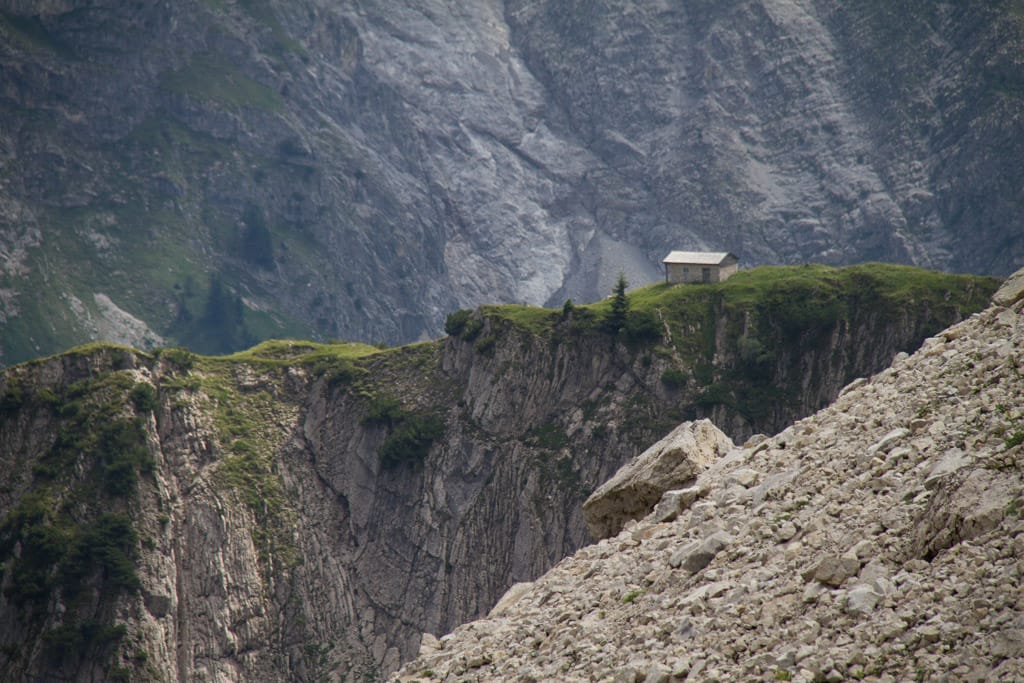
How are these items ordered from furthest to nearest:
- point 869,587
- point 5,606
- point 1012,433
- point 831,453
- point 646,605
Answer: point 5,606 < point 831,453 < point 646,605 < point 1012,433 < point 869,587

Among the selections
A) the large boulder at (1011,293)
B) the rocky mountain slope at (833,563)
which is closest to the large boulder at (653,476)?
the rocky mountain slope at (833,563)

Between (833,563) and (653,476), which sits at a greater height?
(653,476)

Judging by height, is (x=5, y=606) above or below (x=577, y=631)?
above

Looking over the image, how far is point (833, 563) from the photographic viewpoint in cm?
3475

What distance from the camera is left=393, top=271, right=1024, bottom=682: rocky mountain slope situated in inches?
1208

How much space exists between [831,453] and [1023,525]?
37.2 ft

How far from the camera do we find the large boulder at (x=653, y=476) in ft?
168

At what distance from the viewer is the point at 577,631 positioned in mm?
39844

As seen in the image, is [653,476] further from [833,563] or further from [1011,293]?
[833,563]

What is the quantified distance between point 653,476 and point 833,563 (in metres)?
17.3

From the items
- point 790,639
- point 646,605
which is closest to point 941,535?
point 790,639

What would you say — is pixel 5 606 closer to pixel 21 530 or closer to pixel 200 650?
pixel 21 530

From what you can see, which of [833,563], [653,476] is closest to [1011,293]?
[653,476]

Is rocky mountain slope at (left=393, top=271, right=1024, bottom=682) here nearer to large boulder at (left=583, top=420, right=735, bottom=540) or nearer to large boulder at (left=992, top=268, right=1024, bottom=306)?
large boulder at (left=992, top=268, right=1024, bottom=306)
